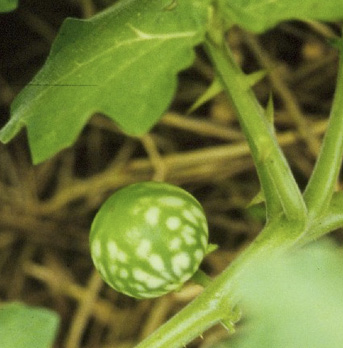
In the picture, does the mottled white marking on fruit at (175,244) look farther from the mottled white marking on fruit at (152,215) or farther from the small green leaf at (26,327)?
the small green leaf at (26,327)

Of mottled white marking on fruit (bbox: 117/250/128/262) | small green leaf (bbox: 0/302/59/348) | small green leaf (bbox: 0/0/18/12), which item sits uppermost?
small green leaf (bbox: 0/0/18/12)

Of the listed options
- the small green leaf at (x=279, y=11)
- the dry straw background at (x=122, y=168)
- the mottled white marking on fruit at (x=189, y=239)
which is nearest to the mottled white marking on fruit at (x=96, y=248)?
the mottled white marking on fruit at (x=189, y=239)

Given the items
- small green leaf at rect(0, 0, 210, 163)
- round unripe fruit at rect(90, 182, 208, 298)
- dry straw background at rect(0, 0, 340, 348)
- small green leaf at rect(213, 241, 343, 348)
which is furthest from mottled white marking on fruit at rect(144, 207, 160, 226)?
dry straw background at rect(0, 0, 340, 348)

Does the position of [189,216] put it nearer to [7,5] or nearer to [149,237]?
[149,237]

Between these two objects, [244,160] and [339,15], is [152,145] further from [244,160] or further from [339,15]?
[339,15]

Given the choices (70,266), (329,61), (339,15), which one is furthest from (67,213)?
(339,15)

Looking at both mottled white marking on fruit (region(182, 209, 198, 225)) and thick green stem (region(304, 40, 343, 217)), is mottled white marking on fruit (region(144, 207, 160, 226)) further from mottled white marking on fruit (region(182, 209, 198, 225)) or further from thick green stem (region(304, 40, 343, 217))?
thick green stem (region(304, 40, 343, 217))
